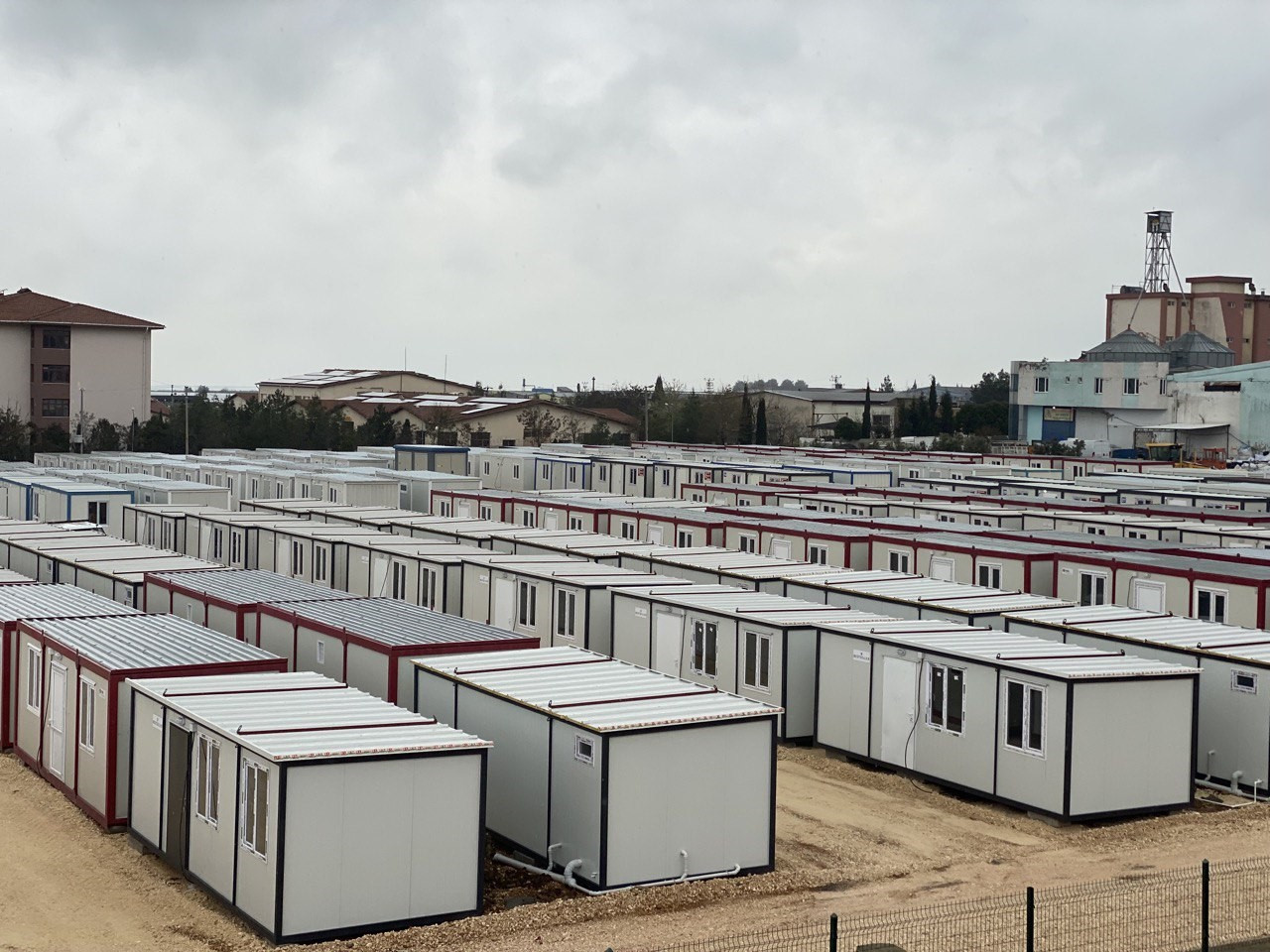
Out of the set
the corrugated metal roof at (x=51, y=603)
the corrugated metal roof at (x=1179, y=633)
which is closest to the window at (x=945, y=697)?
the corrugated metal roof at (x=1179, y=633)

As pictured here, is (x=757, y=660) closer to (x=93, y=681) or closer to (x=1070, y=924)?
(x=1070, y=924)

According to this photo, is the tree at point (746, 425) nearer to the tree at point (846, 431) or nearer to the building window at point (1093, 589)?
the tree at point (846, 431)

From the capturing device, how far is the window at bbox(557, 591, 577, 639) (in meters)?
30.1

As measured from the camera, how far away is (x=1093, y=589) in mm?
33188

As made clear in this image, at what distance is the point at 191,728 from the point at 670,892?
5.96 meters

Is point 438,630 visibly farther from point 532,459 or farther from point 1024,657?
point 532,459

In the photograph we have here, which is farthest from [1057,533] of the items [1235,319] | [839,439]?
[1235,319]

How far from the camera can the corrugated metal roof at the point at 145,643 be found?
21234 millimetres

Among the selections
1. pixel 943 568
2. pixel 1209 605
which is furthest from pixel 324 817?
pixel 943 568

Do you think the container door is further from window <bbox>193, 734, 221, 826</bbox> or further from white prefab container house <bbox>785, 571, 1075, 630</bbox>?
white prefab container house <bbox>785, 571, 1075, 630</bbox>

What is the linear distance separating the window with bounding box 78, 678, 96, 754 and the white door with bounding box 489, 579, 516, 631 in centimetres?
1179

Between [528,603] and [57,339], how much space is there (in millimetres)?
85547

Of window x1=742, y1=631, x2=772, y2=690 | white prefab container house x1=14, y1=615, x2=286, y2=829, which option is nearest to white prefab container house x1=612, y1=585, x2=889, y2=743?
window x1=742, y1=631, x2=772, y2=690

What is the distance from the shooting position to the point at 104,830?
1988 cm
